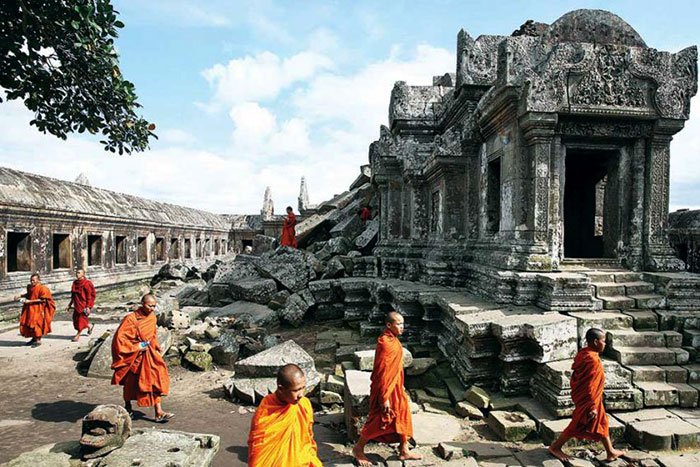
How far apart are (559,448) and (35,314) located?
9.08 metres

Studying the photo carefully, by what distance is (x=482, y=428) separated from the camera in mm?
4082

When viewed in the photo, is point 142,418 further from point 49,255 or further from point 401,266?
point 49,255

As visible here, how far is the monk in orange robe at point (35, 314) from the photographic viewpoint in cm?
780

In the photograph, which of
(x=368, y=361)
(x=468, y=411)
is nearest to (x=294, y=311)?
(x=368, y=361)

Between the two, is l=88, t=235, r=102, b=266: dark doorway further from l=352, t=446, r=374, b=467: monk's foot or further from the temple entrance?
the temple entrance

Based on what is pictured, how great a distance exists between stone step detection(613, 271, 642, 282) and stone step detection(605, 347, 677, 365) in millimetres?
1062

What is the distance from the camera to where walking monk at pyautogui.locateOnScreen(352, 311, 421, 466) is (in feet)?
11.7

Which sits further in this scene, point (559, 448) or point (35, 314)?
point (35, 314)

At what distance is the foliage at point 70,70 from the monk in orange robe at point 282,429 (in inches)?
172

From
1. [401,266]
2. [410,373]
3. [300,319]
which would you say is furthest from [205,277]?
[410,373]

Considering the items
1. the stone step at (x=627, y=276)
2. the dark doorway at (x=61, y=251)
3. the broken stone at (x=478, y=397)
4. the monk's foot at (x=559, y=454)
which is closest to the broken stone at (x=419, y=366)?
the broken stone at (x=478, y=397)

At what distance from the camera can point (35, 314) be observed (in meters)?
7.83

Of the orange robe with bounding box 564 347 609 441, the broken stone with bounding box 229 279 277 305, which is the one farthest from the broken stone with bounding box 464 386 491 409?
the broken stone with bounding box 229 279 277 305

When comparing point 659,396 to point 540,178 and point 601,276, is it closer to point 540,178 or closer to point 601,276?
point 601,276
